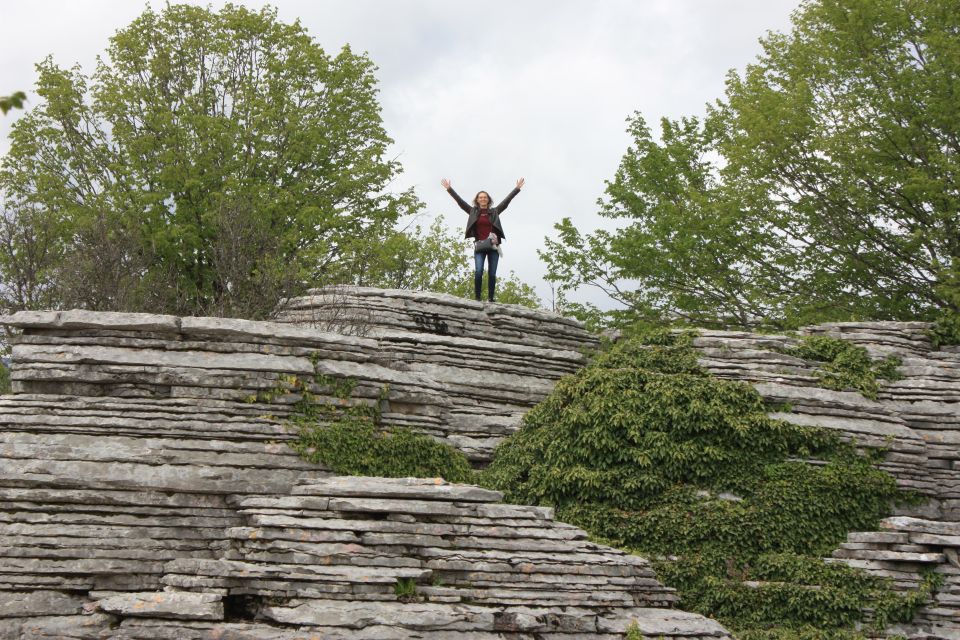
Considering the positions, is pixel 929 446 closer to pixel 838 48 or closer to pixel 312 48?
pixel 838 48

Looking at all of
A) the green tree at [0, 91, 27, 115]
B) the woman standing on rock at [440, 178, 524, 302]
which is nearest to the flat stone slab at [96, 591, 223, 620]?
the green tree at [0, 91, 27, 115]

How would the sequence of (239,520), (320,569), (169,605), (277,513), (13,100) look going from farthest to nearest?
(239,520)
(277,513)
(320,569)
(169,605)
(13,100)

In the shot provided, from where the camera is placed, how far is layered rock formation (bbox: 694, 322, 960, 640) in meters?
12.8

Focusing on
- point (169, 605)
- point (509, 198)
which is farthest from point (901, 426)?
point (169, 605)

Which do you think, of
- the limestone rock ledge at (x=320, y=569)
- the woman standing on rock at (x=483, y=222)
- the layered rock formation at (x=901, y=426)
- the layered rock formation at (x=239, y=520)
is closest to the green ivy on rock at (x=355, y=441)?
the layered rock formation at (x=239, y=520)

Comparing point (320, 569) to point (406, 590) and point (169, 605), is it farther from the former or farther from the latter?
point (169, 605)

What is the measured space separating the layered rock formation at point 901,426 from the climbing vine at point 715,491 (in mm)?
275

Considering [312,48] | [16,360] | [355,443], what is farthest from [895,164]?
[16,360]

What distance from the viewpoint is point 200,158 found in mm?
24266

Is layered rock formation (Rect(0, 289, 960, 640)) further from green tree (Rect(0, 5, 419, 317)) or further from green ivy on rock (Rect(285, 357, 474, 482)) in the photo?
green tree (Rect(0, 5, 419, 317))

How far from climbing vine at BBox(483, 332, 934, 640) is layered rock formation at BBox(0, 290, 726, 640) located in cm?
144

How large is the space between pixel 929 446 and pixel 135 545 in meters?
11.5

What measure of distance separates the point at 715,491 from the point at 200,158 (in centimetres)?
1633

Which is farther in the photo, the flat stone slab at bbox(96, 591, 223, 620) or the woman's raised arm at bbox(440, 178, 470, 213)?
the woman's raised arm at bbox(440, 178, 470, 213)
